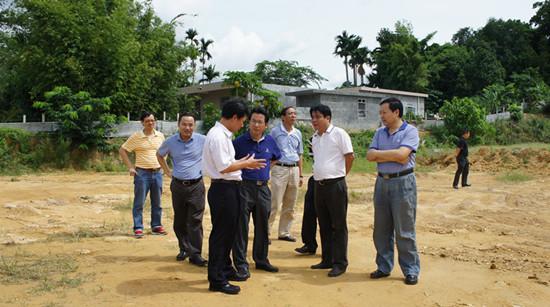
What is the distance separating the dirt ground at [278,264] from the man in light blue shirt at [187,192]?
0.24 meters

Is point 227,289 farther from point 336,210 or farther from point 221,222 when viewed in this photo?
point 336,210

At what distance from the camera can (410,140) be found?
4.62m

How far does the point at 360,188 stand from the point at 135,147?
8.59m

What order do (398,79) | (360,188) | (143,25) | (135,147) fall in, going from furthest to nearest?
(398,79) < (143,25) < (360,188) < (135,147)

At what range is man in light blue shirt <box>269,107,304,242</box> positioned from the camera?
6477mm

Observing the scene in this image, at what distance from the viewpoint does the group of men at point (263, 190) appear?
14.0 feet

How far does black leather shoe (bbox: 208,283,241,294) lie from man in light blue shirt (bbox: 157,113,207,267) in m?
0.98

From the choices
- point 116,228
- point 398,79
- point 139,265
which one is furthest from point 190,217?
point 398,79

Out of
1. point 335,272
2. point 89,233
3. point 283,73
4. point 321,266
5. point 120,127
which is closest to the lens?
point 335,272

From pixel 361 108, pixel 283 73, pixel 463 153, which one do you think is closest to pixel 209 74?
pixel 283 73

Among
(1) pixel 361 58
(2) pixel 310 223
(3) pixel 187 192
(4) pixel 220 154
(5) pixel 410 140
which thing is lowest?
(2) pixel 310 223

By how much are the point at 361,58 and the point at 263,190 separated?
49755 millimetres

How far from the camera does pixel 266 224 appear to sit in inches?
197

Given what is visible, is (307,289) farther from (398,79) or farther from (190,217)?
(398,79)
